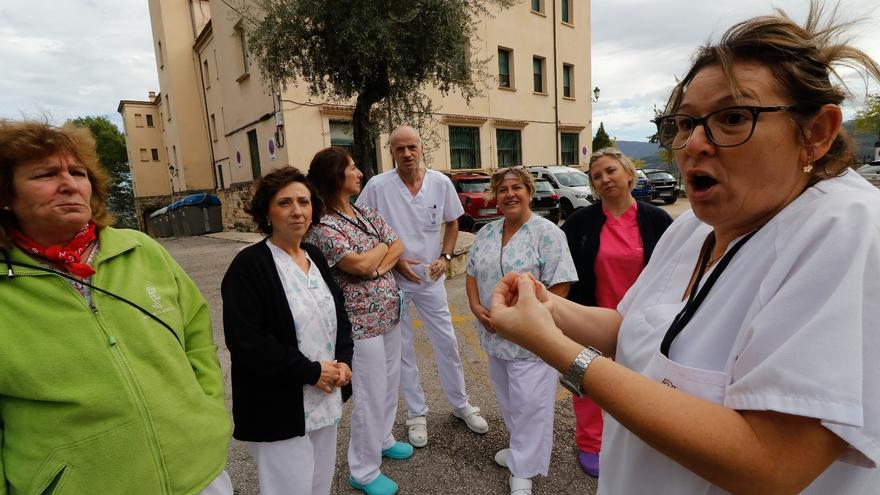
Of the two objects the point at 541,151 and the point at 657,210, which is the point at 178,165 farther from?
the point at 657,210

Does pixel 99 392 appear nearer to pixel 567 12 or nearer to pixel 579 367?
pixel 579 367

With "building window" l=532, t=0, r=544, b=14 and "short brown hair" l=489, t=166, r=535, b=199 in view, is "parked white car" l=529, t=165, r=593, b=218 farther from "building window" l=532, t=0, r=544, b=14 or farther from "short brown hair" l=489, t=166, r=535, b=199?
"short brown hair" l=489, t=166, r=535, b=199

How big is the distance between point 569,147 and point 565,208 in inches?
351

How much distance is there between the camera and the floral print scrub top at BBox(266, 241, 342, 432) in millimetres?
2000

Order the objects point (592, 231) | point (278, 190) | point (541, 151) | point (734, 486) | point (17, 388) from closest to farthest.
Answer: point (734, 486), point (17, 388), point (278, 190), point (592, 231), point (541, 151)

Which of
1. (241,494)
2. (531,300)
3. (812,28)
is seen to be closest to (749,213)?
(812,28)

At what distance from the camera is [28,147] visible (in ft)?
4.67

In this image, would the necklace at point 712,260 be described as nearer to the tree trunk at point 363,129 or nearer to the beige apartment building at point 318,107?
the tree trunk at point 363,129

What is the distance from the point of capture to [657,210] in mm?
2871

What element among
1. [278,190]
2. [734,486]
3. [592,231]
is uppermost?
[278,190]

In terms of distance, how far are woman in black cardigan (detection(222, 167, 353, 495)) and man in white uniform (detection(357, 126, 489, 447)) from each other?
978 millimetres

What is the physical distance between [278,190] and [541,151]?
18980 mm

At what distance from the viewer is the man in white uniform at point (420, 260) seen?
3.12 meters

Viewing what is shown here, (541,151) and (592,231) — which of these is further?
(541,151)
